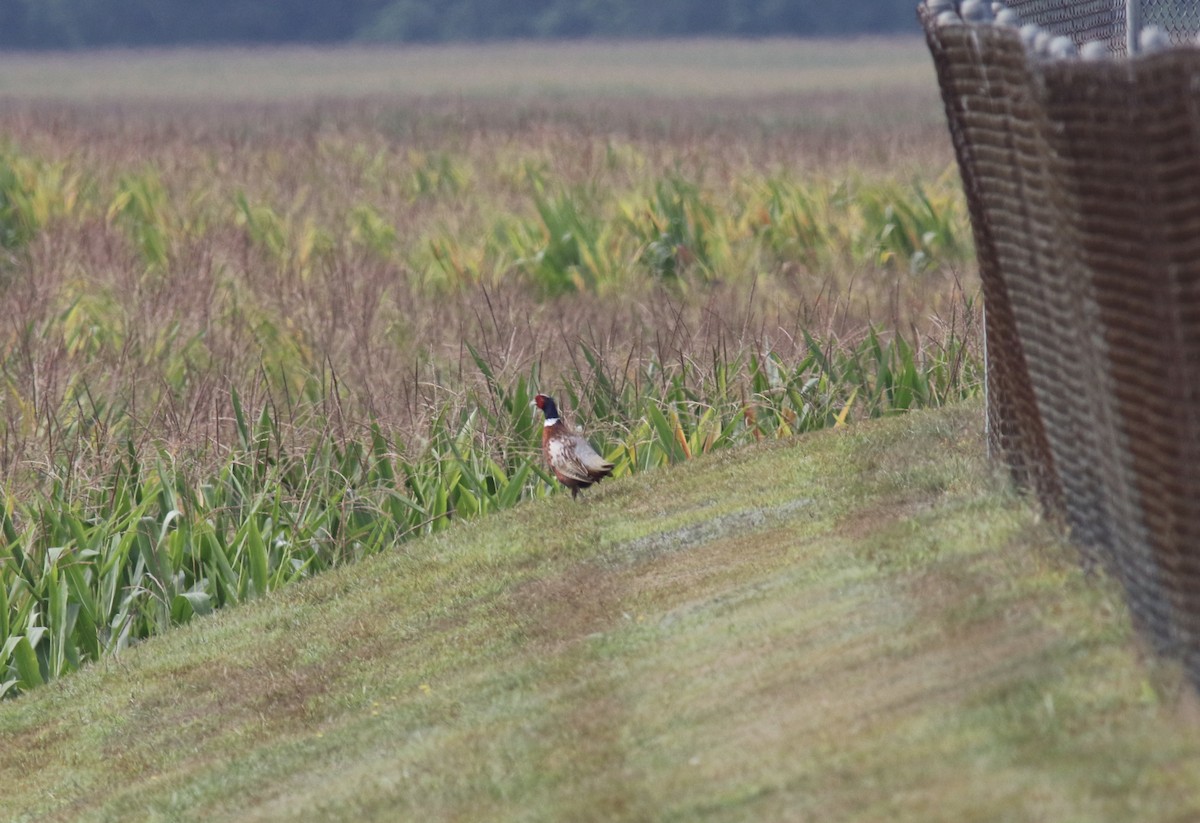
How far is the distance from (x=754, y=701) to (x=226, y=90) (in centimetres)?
8021

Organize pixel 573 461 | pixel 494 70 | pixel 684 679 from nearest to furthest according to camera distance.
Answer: pixel 684 679 < pixel 573 461 < pixel 494 70

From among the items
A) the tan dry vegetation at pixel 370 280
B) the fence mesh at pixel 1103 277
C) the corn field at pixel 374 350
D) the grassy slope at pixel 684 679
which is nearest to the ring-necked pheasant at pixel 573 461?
the grassy slope at pixel 684 679

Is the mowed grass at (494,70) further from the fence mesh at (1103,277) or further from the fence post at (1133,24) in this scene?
the fence mesh at (1103,277)

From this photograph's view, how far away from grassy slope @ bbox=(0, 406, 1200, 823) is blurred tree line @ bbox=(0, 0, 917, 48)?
7888 centimetres

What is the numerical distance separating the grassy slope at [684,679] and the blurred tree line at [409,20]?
259ft

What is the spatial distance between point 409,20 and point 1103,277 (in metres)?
91.4

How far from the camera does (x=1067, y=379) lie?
4.13 m

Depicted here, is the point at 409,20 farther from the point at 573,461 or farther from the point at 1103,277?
the point at 1103,277

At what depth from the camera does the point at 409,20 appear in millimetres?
92250

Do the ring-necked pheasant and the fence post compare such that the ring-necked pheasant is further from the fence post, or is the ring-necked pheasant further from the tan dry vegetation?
the fence post

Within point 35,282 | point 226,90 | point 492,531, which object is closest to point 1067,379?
point 492,531

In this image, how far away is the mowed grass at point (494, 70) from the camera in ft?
254

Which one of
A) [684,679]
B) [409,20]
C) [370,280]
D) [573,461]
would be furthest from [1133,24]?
[409,20]

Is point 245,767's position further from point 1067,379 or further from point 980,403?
point 980,403
